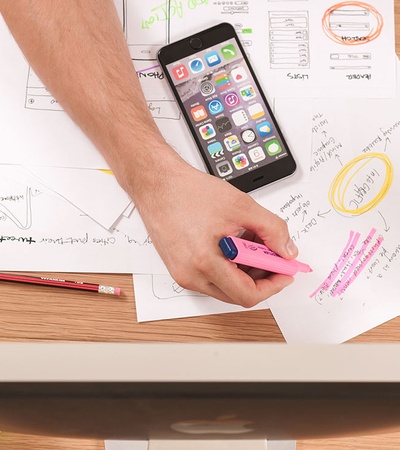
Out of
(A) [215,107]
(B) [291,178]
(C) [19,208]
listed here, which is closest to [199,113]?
(A) [215,107]

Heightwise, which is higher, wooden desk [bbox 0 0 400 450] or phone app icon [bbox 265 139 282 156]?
phone app icon [bbox 265 139 282 156]

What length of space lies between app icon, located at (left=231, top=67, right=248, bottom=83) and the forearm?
113 millimetres

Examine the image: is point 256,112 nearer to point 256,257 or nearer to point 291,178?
point 291,178

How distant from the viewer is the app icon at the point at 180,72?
76 centimetres

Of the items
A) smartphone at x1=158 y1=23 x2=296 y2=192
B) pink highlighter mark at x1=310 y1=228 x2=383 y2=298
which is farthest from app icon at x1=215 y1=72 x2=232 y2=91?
pink highlighter mark at x1=310 y1=228 x2=383 y2=298

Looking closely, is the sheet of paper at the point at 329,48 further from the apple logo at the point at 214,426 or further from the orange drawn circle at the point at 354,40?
the apple logo at the point at 214,426

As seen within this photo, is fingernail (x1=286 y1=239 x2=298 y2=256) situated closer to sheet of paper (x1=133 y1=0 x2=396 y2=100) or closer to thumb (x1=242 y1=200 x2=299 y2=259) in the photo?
thumb (x1=242 y1=200 x2=299 y2=259)

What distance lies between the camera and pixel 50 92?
76cm

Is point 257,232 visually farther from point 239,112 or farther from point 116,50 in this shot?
point 116,50

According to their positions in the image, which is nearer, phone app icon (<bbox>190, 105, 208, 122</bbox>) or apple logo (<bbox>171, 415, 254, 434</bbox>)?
apple logo (<bbox>171, 415, 254, 434</bbox>)

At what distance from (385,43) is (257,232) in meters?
0.31

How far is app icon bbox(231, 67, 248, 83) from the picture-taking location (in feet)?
2.50

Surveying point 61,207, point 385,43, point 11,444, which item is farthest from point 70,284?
point 385,43

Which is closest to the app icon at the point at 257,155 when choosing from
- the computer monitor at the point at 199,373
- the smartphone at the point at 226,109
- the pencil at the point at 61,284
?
the smartphone at the point at 226,109
